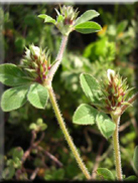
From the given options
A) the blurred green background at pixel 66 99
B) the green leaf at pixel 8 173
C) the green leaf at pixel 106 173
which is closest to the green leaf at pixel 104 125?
the green leaf at pixel 106 173

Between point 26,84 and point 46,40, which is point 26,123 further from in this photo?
point 26,84

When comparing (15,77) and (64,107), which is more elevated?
(15,77)

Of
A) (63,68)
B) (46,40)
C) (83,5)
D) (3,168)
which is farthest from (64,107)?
(83,5)

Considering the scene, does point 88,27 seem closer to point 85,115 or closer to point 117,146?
point 85,115

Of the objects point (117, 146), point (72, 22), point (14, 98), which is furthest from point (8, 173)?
point (72, 22)

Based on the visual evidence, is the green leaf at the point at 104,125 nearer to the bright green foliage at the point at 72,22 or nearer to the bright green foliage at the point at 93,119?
the bright green foliage at the point at 93,119

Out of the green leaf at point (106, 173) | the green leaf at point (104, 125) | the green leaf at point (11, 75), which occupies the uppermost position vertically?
the green leaf at point (11, 75)

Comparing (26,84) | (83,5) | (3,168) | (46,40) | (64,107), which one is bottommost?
(3,168)

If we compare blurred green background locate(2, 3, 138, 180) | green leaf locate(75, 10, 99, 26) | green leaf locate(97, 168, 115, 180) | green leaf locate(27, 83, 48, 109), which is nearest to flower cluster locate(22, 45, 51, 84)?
green leaf locate(27, 83, 48, 109)
